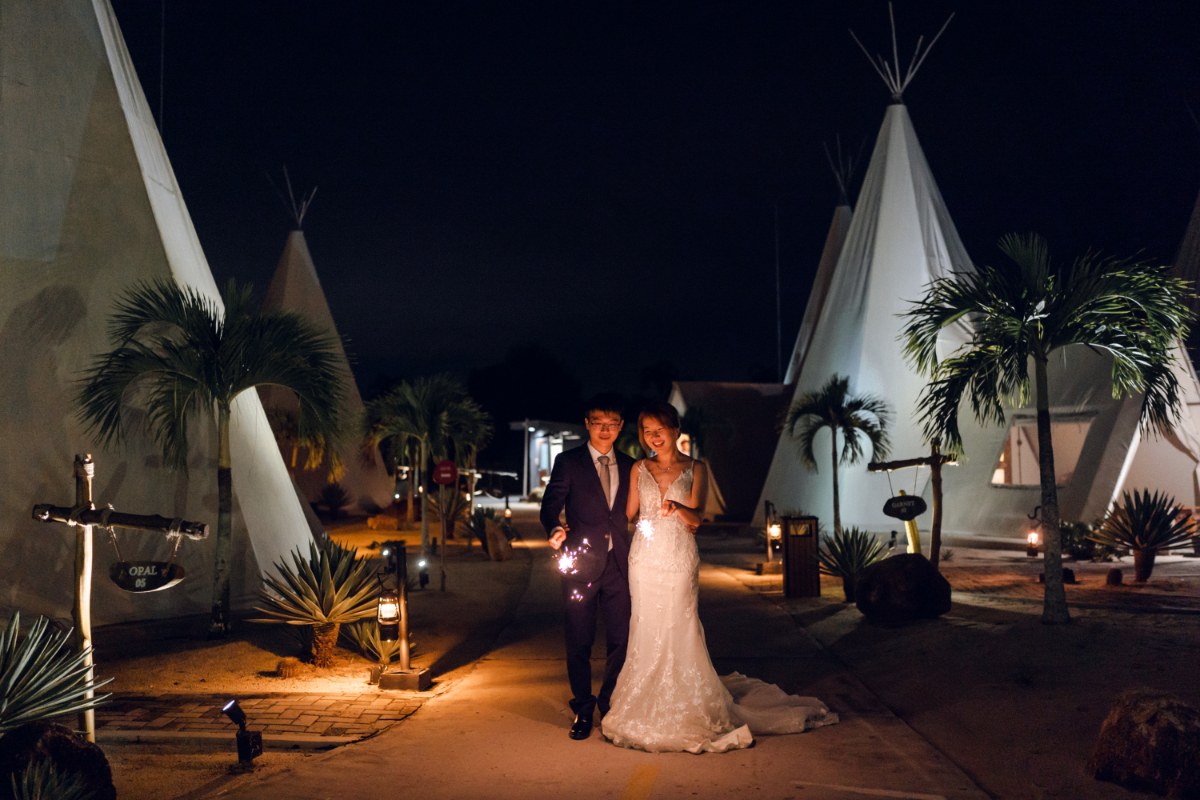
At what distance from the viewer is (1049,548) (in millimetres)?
8516

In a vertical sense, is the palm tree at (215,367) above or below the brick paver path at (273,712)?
above

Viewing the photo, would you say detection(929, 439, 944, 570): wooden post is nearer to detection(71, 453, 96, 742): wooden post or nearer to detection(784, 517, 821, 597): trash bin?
detection(784, 517, 821, 597): trash bin

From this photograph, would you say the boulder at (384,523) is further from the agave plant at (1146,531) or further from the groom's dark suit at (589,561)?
the groom's dark suit at (589,561)

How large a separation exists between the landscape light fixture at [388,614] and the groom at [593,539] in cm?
199

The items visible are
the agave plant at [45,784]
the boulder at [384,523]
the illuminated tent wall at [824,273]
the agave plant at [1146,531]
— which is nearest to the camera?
the agave plant at [45,784]

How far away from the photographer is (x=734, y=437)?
107 feet

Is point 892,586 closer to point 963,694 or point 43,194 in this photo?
point 963,694

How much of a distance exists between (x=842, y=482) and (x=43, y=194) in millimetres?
17678

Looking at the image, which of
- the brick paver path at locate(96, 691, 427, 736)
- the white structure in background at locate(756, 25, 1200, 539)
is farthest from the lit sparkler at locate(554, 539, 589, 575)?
the white structure in background at locate(756, 25, 1200, 539)

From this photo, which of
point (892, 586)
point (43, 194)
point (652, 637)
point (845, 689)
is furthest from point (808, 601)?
point (43, 194)

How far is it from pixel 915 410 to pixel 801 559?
22.7ft

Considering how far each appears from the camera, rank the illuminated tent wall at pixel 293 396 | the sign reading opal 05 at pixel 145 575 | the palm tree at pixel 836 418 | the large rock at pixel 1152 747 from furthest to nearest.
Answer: the illuminated tent wall at pixel 293 396, the palm tree at pixel 836 418, the sign reading opal 05 at pixel 145 575, the large rock at pixel 1152 747

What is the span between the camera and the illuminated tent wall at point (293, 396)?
32.0 meters

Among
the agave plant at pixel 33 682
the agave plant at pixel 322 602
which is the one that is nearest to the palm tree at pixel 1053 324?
the agave plant at pixel 322 602
